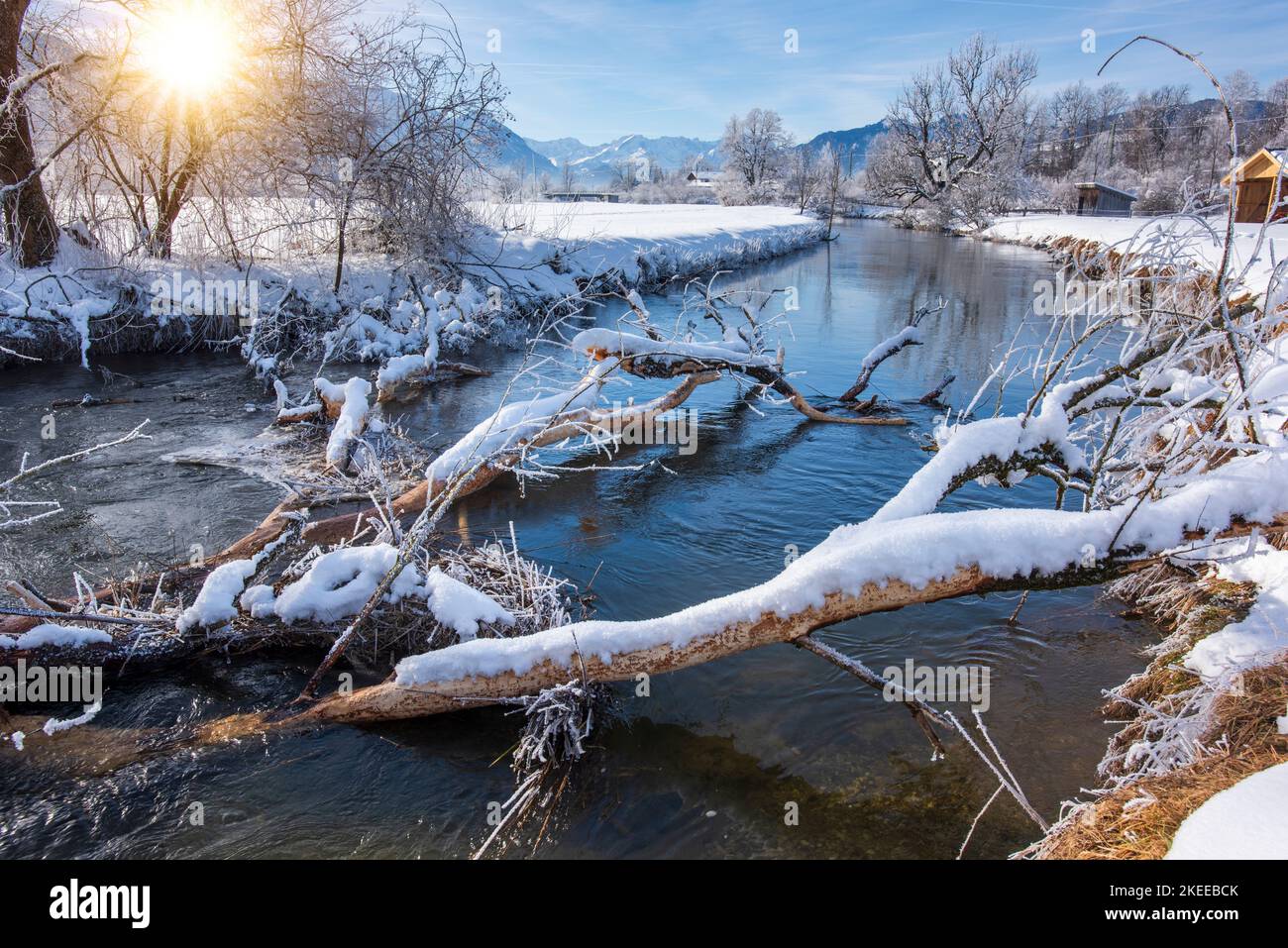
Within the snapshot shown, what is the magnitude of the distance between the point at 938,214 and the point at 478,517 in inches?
2273

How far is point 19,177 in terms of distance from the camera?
45.4 ft

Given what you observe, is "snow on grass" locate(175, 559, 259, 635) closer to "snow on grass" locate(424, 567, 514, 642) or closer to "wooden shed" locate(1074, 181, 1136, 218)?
"snow on grass" locate(424, 567, 514, 642)

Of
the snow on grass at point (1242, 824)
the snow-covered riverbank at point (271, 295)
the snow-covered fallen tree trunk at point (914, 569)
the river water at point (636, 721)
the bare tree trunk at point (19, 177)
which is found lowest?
the river water at point (636, 721)

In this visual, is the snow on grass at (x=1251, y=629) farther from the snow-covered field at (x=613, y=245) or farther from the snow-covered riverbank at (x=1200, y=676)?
the snow-covered field at (x=613, y=245)

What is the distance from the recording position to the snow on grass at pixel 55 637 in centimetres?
476

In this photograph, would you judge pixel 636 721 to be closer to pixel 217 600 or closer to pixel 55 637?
pixel 217 600

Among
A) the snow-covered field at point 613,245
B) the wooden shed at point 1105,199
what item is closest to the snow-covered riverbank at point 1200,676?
the snow-covered field at point 613,245

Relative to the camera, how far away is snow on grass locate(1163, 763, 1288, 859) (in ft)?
8.94

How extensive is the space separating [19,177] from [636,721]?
1633cm

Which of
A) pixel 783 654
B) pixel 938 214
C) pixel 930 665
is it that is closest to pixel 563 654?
pixel 783 654

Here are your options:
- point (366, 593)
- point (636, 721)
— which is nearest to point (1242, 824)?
point (636, 721)

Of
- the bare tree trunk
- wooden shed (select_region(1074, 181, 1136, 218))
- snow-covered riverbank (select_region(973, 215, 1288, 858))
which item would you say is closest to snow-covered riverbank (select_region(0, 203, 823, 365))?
the bare tree trunk

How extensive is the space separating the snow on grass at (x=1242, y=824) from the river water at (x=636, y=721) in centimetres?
130

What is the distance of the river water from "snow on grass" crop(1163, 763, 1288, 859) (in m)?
1.30
